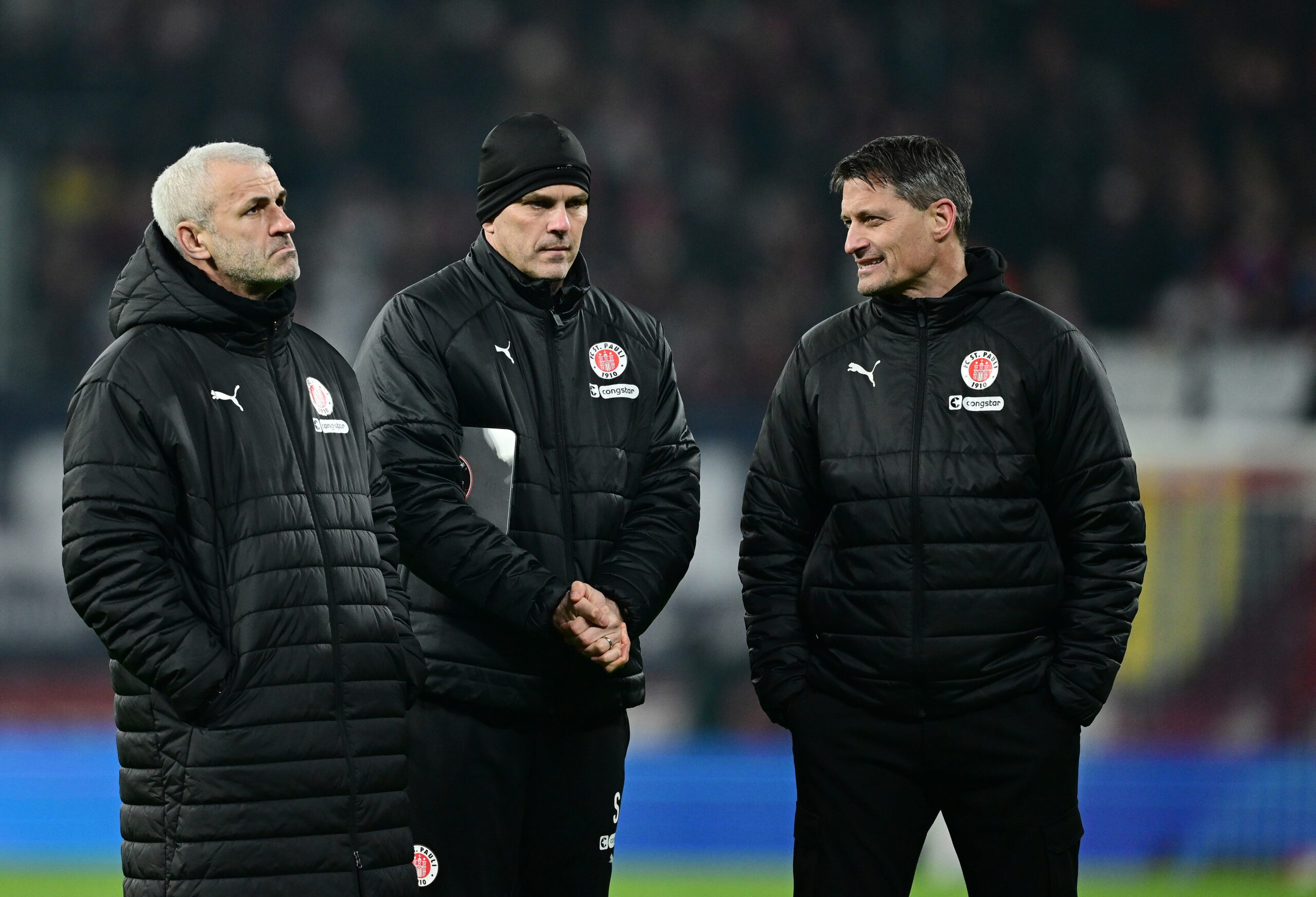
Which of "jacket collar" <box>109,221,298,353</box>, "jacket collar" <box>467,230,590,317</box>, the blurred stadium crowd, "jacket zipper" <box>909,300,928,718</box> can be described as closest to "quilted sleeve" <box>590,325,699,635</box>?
"jacket collar" <box>467,230,590,317</box>

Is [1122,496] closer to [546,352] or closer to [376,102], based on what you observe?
[546,352]

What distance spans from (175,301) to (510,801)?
4.18ft

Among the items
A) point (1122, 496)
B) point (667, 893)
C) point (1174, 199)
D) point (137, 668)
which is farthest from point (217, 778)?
point (1174, 199)

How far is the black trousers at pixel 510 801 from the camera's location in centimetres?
366

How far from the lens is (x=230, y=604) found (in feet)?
10.2

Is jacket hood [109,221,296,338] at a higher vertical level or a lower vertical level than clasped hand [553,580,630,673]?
higher

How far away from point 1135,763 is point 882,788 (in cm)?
377

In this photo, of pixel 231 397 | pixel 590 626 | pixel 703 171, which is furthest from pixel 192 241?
pixel 703 171

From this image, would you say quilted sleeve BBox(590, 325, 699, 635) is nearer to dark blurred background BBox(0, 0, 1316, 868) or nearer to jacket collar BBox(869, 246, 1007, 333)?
jacket collar BBox(869, 246, 1007, 333)

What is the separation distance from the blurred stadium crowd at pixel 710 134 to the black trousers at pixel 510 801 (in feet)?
18.8

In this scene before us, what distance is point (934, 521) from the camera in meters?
3.62

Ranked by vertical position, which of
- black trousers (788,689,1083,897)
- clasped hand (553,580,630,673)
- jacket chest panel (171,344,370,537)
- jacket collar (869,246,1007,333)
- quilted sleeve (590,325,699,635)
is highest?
jacket collar (869,246,1007,333)

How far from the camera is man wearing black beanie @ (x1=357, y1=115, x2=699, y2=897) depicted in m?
3.65

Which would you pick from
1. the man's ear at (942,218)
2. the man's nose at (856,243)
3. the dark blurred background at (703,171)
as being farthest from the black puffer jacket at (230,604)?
the dark blurred background at (703,171)
